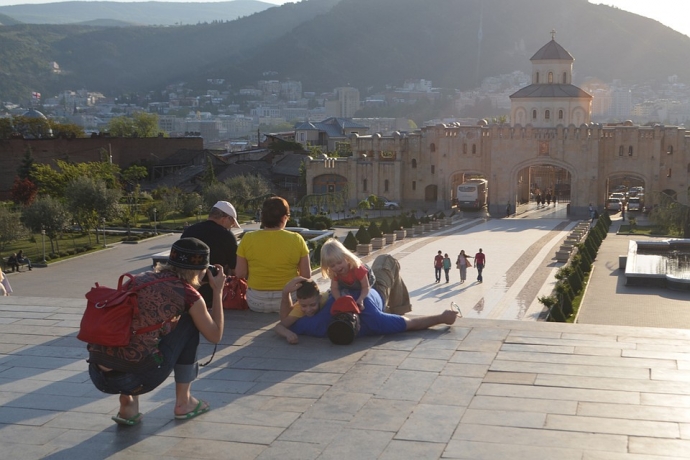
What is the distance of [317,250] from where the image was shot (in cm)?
2462

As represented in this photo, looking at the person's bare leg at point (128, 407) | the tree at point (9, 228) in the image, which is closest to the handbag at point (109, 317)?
the person's bare leg at point (128, 407)

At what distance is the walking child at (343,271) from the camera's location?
770 centimetres

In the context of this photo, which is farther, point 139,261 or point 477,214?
point 477,214

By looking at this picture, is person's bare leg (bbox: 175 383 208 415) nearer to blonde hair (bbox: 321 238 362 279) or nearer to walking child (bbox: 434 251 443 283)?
blonde hair (bbox: 321 238 362 279)

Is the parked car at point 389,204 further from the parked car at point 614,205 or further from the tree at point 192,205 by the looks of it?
the parked car at point 614,205

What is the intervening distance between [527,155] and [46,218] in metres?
25.6

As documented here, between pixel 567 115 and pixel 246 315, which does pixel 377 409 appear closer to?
pixel 246 315

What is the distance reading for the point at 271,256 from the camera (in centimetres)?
855

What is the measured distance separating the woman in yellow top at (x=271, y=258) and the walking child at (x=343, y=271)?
0.71 metres

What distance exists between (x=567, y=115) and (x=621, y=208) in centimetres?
669

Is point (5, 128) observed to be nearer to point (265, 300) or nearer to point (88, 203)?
point (88, 203)

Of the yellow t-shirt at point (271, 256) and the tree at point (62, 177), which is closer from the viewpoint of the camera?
the yellow t-shirt at point (271, 256)

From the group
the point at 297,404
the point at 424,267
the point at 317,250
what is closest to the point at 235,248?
the point at 297,404

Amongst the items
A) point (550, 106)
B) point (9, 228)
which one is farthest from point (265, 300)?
point (550, 106)
